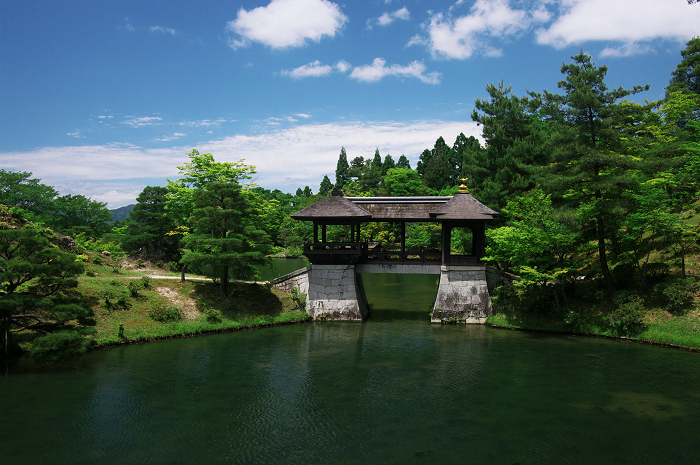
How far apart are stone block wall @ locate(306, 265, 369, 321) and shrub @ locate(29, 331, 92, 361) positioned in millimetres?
13023

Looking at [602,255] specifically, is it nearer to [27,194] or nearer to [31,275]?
[31,275]

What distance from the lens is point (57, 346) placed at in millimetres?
15016

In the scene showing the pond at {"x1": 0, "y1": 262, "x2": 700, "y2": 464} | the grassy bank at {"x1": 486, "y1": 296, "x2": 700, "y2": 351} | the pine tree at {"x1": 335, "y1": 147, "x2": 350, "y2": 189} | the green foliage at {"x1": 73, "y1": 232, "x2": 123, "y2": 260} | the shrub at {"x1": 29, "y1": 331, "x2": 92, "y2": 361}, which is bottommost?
the pond at {"x1": 0, "y1": 262, "x2": 700, "y2": 464}

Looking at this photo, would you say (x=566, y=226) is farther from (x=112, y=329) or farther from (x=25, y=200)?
(x=25, y=200)

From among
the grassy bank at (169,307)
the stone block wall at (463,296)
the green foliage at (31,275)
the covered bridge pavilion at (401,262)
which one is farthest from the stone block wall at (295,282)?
the green foliage at (31,275)

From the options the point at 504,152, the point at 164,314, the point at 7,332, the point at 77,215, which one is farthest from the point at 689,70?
the point at 77,215

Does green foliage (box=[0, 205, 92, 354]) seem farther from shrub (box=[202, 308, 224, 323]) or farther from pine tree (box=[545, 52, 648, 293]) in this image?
pine tree (box=[545, 52, 648, 293])

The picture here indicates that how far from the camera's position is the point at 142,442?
11383mm

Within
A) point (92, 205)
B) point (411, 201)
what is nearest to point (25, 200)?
point (92, 205)

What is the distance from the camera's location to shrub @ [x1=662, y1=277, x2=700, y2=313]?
20.6 meters

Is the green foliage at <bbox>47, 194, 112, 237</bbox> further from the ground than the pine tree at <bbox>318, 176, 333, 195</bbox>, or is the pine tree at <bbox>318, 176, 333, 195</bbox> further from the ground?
the pine tree at <bbox>318, 176, 333, 195</bbox>

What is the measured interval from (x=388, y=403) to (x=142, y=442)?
7477 mm

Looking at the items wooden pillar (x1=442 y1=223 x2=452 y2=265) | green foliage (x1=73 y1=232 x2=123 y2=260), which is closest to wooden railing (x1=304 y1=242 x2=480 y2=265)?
wooden pillar (x1=442 y1=223 x2=452 y2=265)

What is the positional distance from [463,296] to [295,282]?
1063cm
